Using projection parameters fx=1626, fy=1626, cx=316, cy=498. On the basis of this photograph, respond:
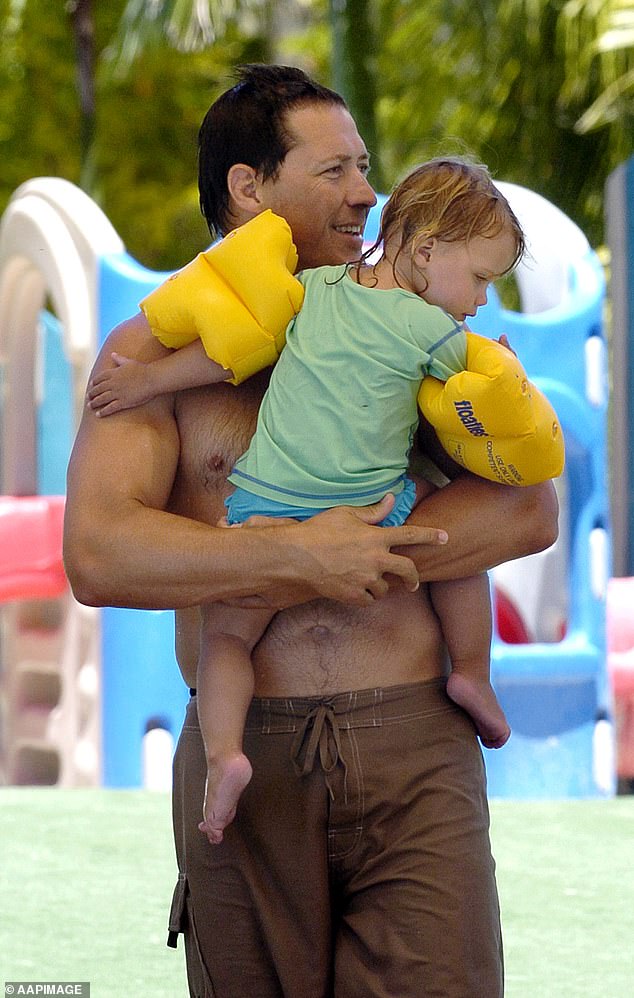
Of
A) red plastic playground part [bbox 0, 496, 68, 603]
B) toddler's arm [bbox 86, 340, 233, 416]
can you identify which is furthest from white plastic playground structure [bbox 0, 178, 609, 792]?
toddler's arm [bbox 86, 340, 233, 416]

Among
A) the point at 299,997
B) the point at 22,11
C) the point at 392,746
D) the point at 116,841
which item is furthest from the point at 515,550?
the point at 22,11

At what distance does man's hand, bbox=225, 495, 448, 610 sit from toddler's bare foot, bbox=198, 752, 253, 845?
236 millimetres

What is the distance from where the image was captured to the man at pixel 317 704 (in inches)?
86.9

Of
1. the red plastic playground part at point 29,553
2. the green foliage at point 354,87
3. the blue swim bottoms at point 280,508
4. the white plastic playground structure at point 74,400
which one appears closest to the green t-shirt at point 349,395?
the blue swim bottoms at point 280,508

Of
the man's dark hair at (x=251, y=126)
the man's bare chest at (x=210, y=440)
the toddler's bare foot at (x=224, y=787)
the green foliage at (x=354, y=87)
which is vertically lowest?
the toddler's bare foot at (x=224, y=787)

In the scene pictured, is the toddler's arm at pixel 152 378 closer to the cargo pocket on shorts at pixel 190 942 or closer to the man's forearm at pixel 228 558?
the man's forearm at pixel 228 558

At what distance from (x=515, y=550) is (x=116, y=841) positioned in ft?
10.9

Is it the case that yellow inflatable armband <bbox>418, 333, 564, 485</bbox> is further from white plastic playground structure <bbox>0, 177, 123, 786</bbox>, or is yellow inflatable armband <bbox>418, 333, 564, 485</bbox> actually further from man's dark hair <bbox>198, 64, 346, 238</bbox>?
white plastic playground structure <bbox>0, 177, 123, 786</bbox>

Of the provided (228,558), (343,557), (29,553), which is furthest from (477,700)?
(29,553)

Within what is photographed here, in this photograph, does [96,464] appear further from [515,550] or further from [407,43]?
[407,43]

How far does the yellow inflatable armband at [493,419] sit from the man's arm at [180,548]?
137mm

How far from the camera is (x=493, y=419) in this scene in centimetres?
225

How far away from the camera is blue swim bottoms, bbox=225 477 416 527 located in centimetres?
229

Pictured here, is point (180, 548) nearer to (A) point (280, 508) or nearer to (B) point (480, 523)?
(A) point (280, 508)
